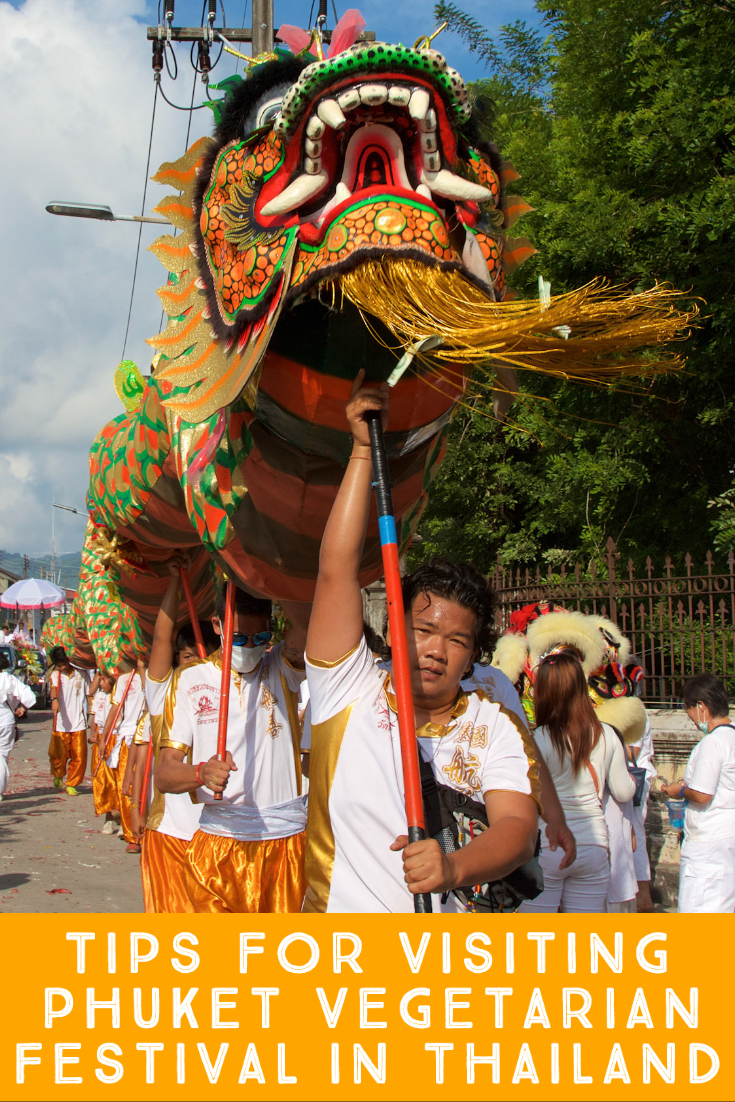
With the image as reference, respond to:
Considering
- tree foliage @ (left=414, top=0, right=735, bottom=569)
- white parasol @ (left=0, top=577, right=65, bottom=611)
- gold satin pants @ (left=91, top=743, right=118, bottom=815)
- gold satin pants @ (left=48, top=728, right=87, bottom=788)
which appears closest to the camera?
tree foliage @ (left=414, top=0, right=735, bottom=569)

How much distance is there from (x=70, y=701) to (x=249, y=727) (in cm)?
899

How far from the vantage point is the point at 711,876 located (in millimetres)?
4363

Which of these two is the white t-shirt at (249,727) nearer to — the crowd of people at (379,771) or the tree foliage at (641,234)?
the crowd of people at (379,771)

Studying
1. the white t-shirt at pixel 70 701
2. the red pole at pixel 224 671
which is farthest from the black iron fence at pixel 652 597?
the white t-shirt at pixel 70 701

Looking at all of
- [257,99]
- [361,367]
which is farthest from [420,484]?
[257,99]

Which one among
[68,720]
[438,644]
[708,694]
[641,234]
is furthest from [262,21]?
[68,720]

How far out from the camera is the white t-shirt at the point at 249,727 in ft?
10.6

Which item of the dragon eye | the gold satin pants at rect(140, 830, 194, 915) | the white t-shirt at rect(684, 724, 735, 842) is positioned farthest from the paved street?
the dragon eye

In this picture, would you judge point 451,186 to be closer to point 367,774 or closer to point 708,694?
point 367,774

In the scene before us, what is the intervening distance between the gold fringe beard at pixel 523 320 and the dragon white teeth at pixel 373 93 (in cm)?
30

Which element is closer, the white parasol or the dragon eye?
the dragon eye

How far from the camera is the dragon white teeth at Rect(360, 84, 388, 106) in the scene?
189 cm

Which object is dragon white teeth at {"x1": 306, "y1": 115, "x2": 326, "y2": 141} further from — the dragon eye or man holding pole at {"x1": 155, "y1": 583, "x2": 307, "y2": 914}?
man holding pole at {"x1": 155, "y1": 583, "x2": 307, "y2": 914}

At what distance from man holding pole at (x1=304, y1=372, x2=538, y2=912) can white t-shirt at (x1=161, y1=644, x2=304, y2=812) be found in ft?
4.25
